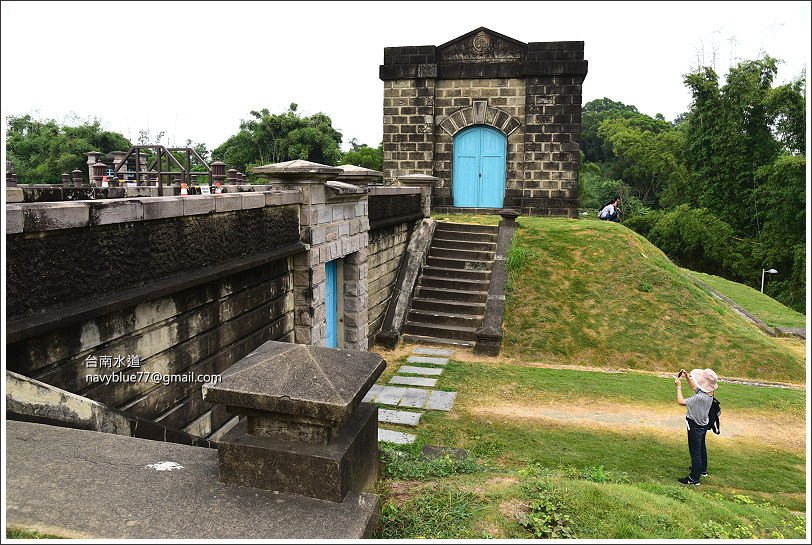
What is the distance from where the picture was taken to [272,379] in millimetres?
3371

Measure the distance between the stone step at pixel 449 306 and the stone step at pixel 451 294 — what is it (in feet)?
0.42

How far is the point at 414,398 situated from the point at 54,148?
29.0 metres

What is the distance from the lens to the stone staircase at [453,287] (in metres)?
12.5

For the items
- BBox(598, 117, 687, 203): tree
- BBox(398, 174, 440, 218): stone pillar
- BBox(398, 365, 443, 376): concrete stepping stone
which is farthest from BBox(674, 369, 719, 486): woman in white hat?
BBox(598, 117, 687, 203): tree

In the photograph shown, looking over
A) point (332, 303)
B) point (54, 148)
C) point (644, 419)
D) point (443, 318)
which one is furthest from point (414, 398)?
point (54, 148)

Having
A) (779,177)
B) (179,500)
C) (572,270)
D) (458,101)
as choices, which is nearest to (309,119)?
(458,101)

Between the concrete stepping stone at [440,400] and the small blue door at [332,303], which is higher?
the small blue door at [332,303]

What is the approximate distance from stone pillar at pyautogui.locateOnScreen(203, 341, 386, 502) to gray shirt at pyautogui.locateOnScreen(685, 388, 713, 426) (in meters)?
4.33

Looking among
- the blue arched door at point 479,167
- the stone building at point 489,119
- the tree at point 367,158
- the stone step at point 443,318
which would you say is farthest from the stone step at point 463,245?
the tree at point 367,158

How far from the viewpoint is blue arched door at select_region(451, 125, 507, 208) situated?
1931cm

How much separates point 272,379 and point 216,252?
3411 mm

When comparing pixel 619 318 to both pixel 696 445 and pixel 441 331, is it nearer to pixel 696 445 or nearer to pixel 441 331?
pixel 441 331

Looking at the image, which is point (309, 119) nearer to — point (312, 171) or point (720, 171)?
point (720, 171)

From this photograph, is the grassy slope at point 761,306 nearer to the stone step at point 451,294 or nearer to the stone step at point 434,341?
the stone step at point 451,294
